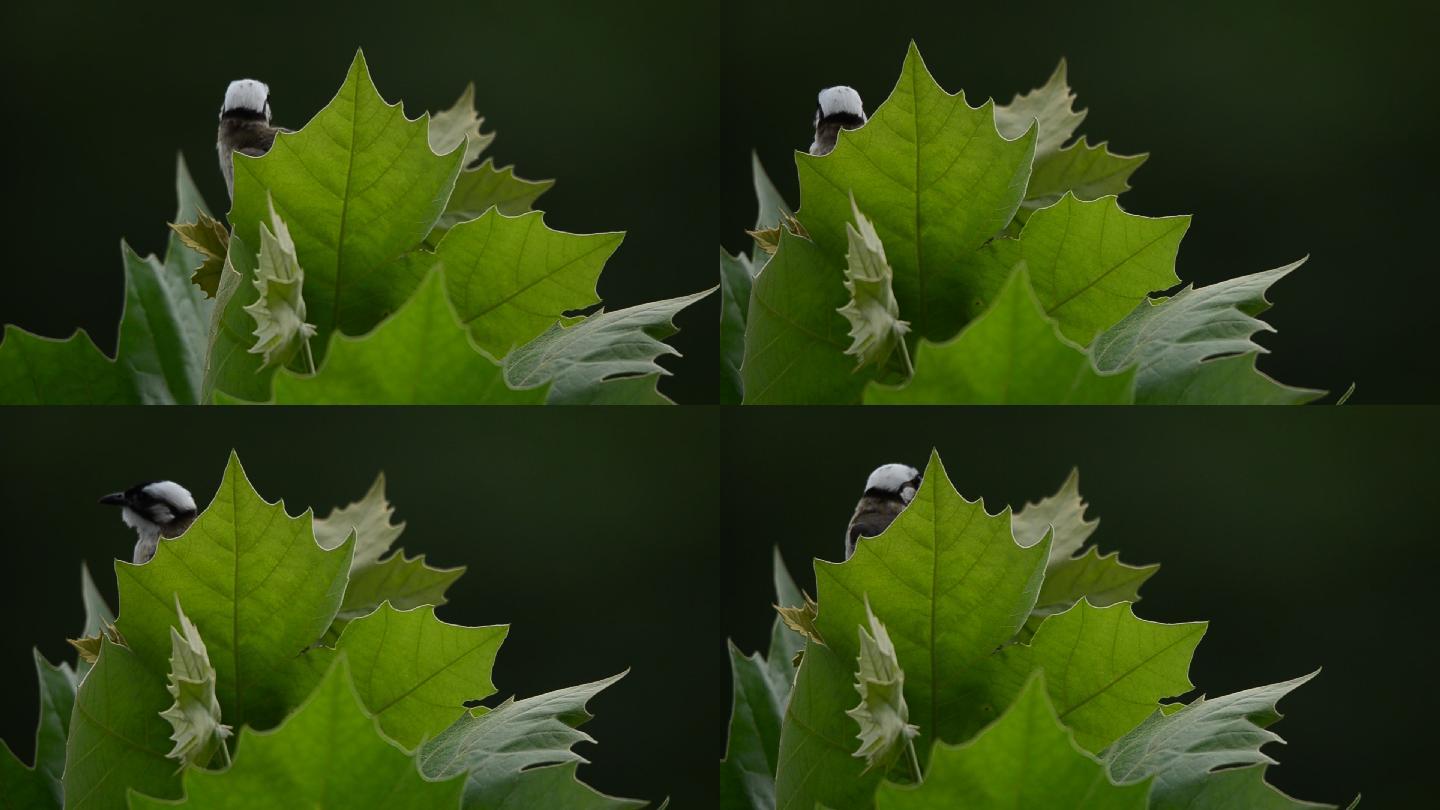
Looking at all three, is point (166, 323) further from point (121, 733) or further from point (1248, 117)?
point (1248, 117)

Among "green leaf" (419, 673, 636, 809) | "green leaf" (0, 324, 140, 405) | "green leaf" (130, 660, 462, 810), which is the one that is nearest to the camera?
"green leaf" (130, 660, 462, 810)

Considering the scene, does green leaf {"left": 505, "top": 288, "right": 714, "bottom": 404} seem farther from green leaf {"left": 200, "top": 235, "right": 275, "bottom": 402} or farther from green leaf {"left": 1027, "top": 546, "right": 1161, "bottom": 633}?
green leaf {"left": 1027, "top": 546, "right": 1161, "bottom": 633}

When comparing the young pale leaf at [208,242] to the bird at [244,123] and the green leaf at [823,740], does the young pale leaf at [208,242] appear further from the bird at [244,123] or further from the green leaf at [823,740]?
the green leaf at [823,740]

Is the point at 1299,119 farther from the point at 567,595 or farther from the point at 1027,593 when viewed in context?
the point at 567,595

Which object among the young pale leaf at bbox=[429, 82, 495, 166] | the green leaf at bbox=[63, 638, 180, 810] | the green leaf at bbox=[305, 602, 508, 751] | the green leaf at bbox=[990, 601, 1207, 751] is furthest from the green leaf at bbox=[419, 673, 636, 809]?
the young pale leaf at bbox=[429, 82, 495, 166]

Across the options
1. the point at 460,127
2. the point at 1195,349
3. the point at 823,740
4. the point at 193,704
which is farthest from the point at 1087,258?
the point at 193,704

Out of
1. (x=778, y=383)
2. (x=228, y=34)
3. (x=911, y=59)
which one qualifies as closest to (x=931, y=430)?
(x=778, y=383)
